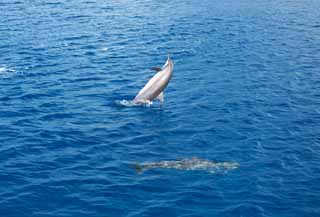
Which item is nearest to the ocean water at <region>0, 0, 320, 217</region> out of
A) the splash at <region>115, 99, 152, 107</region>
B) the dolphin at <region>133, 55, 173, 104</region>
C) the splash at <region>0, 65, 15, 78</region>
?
the splash at <region>0, 65, 15, 78</region>

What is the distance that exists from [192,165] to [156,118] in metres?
7.84

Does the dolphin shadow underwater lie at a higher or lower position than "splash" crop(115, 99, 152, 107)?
higher

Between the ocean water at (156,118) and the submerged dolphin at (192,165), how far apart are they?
0.44m

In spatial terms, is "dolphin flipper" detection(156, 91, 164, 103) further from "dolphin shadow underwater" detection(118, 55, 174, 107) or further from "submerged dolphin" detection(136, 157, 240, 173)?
"submerged dolphin" detection(136, 157, 240, 173)

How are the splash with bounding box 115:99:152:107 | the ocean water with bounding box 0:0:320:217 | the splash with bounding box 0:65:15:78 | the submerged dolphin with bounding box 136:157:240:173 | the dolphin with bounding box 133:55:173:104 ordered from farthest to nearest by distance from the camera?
the splash with bounding box 0:65:15:78
the splash with bounding box 115:99:152:107
the dolphin with bounding box 133:55:173:104
the submerged dolphin with bounding box 136:157:240:173
the ocean water with bounding box 0:0:320:217

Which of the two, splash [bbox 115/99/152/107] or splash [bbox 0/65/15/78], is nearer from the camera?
splash [bbox 115/99/152/107]

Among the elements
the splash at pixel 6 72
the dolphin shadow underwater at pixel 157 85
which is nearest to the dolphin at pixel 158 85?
the dolphin shadow underwater at pixel 157 85

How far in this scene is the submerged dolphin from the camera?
26562mm

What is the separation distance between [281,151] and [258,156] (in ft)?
5.42

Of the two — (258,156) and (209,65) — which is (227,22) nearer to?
(209,65)

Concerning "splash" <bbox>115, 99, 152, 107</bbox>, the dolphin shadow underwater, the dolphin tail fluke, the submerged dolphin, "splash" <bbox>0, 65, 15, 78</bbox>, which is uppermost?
"splash" <bbox>0, 65, 15, 78</bbox>

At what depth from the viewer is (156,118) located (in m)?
34.1

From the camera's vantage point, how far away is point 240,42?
180 ft

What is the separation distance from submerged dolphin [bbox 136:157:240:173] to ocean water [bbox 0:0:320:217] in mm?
443
